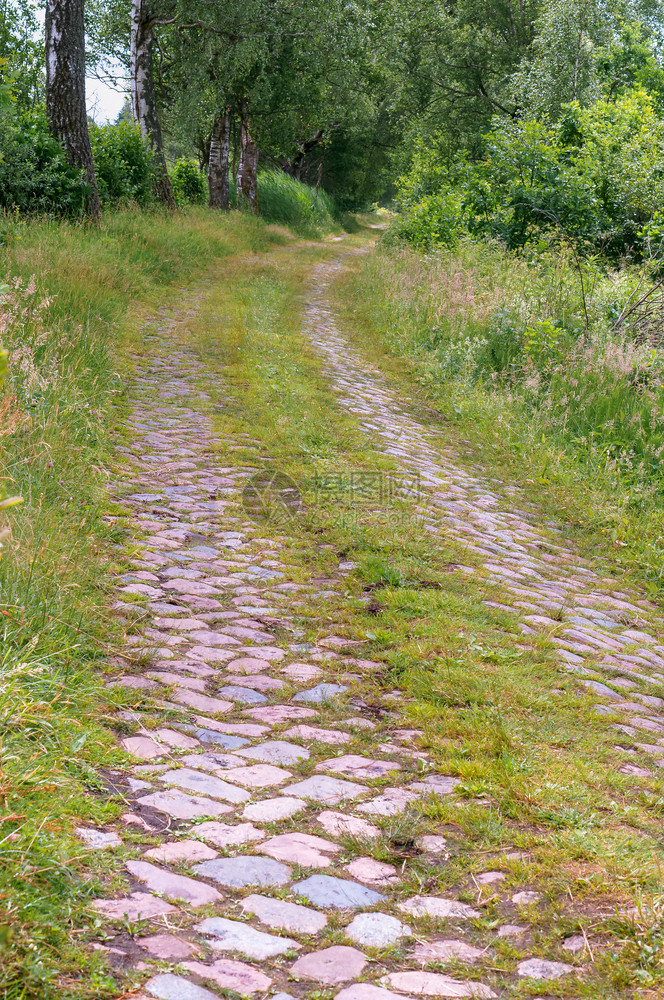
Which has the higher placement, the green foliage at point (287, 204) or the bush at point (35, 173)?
the green foliage at point (287, 204)

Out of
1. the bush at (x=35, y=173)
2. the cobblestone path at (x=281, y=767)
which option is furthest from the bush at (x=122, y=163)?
the cobblestone path at (x=281, y=767)

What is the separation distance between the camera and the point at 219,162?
23.5 metres

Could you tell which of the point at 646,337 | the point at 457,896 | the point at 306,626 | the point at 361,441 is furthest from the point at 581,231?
the point at 457,896

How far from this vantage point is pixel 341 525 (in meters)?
5.79

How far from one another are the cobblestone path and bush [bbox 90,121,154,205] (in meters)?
12.3

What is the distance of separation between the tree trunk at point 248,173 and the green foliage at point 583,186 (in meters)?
12.6

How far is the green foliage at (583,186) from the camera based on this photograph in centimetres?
1156

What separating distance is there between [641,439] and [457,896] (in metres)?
6.21

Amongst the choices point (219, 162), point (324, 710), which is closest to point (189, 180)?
point (219, 162)

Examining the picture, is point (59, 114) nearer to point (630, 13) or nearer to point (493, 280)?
point (493, 280)

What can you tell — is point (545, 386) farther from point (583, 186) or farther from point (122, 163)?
point (122, 163)

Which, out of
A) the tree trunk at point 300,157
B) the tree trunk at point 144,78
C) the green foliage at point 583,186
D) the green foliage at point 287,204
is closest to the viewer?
the green foliage at point 583,186

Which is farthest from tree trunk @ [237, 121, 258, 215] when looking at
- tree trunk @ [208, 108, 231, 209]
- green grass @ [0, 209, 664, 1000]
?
green grass @ [0, 209, 664, 1000]

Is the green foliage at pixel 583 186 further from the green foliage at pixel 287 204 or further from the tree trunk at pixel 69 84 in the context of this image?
the green foliage at pixel 287 204
